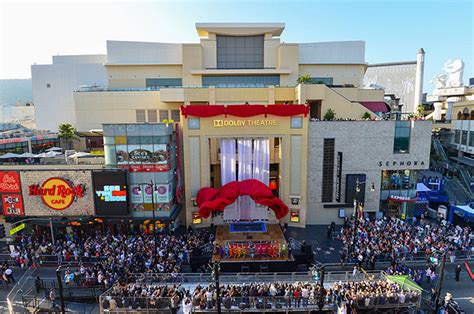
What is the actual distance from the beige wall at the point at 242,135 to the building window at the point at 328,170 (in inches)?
100

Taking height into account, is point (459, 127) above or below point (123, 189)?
above

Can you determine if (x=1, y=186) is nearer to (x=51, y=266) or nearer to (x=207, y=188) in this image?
(x=51, y=266)

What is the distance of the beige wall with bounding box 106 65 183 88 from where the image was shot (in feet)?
163

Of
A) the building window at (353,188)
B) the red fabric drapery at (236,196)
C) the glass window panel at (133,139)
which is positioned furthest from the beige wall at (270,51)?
the glass window panel at (133,139)

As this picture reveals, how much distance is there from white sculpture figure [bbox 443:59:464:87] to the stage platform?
206 ft

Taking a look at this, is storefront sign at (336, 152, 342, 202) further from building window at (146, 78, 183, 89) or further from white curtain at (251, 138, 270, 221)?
building window at (146, 78, 183, 89)

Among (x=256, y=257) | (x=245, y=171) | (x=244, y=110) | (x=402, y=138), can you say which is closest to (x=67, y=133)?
(x=245, y=171)

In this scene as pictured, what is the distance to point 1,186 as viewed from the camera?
28047 millimetres

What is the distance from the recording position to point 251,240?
1048 inches

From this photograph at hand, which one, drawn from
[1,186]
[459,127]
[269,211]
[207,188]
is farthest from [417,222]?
[1,186]

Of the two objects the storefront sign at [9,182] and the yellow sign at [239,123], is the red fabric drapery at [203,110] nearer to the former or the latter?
the yellow sign at [239,123]

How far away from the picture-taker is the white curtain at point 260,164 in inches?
1246

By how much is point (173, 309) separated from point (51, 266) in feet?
43.7

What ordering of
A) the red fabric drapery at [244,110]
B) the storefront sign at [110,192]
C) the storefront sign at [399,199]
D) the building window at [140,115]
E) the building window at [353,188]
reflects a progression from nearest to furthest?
the storefront sign at [110,192] → the red fabric drapery at [244,110] → the building window at [353,188] → the storefront sign at [399,199] → the building window at [140,115]
